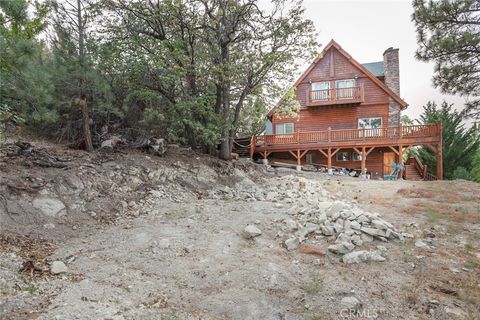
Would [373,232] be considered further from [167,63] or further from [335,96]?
[335,96]

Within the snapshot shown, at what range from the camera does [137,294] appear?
355 cm

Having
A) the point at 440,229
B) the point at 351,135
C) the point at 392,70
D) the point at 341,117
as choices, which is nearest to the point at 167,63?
the point at 440,229

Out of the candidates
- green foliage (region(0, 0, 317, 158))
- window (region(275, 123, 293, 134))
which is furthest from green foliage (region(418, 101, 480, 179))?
green foliage (region(0, 0, 317, 158))

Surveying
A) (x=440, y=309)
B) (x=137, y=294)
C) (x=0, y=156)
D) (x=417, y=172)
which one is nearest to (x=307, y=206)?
(x=440, y=309)

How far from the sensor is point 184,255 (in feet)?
15.3

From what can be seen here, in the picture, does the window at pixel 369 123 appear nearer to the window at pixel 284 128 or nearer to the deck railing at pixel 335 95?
the deck railing at pixel 335 95

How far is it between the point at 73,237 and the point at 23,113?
8.96ft

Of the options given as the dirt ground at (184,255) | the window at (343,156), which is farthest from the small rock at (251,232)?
the window at (343,156)

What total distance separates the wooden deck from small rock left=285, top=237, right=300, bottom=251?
38.0 ft

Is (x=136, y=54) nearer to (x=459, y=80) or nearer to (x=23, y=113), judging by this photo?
(x=23, y=113)

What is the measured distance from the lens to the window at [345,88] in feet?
58.6

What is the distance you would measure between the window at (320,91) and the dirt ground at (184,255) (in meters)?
11.6

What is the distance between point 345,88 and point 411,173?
274 inches

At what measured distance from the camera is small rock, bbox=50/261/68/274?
12.6 feet
